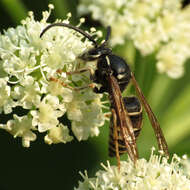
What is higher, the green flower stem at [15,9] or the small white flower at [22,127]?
the green flower stem at [15,9]

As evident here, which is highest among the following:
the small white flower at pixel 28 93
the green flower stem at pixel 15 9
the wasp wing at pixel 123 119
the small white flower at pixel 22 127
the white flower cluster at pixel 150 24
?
the green flower stem at pixel 15 9

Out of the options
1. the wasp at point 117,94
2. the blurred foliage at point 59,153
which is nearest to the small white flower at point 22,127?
the wasp at point 117,94

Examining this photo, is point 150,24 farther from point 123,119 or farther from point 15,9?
point 123,119

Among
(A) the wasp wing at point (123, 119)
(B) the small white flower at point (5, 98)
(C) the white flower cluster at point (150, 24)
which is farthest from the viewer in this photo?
(C) the white flower cluster at point (150, 24)

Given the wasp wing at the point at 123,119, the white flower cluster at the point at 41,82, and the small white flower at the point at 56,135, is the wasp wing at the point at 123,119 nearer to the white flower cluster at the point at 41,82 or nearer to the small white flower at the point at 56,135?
the white flower cluster at the point at 41,82

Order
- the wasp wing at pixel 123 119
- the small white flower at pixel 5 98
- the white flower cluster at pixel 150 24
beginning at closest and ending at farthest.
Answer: the wasp wing at pixel 123 119
the small white flower at pixel 5 98
the white flower cluster at pixel 150 24

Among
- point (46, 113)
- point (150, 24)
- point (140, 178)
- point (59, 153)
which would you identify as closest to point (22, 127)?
point (46, 113)

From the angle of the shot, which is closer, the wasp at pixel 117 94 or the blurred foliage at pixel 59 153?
the wasp at pixel 117 94

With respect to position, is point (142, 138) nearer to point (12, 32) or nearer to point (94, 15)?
point (94, 15)
